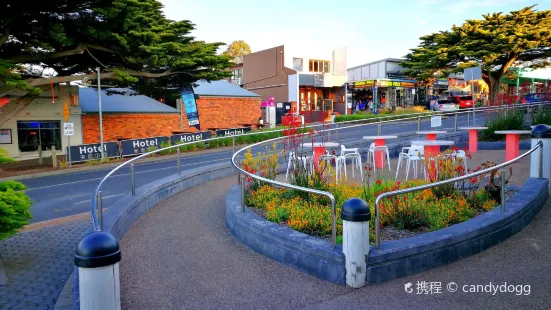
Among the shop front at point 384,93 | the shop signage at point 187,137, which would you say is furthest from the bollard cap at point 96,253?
the shop front at point 384,93

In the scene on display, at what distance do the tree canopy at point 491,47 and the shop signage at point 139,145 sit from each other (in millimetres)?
19900

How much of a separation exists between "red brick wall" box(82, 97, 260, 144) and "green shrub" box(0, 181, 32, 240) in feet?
70.5

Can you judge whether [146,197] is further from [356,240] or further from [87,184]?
[87,184]

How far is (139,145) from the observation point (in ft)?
71.2

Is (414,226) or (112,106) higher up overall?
(112,106)

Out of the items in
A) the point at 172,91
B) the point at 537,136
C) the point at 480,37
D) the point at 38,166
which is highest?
the point at 480,37

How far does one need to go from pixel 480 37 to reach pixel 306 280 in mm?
30871

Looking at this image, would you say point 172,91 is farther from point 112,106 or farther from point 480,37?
point 480,37

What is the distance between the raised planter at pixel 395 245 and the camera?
171 inches

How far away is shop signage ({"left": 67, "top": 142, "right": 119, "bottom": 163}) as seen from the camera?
19.2 metres

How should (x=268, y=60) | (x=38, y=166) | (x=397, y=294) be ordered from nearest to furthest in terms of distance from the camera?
(x=397, y=294)
(x=38, y=166)
(x=268, y=60)

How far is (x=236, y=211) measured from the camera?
20.9 ft

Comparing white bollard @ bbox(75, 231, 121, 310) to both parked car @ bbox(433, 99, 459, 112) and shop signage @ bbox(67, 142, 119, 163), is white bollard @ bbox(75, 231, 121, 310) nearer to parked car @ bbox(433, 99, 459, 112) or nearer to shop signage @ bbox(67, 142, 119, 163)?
shop signage @ bbox(67, 142, 119, 163)

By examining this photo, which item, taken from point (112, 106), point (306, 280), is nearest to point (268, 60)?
point (112, 106)
